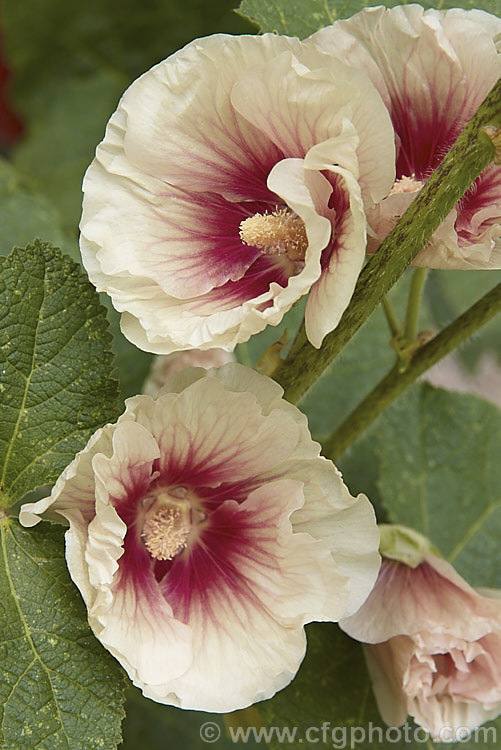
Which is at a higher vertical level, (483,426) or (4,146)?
(483,426)

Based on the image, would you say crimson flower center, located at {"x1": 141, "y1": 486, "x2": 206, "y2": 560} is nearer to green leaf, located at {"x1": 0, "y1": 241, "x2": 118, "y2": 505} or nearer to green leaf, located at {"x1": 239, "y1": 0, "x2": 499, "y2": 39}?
green leaf, located at {"x1": 0, "y1": 241, "x2": 118, "y2": 505}

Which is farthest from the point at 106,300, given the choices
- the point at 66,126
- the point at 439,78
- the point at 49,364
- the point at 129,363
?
the point at 66,126

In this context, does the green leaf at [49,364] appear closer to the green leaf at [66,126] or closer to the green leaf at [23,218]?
the green leaf at [23,218]

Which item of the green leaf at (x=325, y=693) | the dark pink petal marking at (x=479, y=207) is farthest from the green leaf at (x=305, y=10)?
the green leaf at (x=325, y=693)

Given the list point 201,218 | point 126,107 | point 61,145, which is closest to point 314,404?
point 201,218

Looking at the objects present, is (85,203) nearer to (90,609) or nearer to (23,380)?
(23,380)
